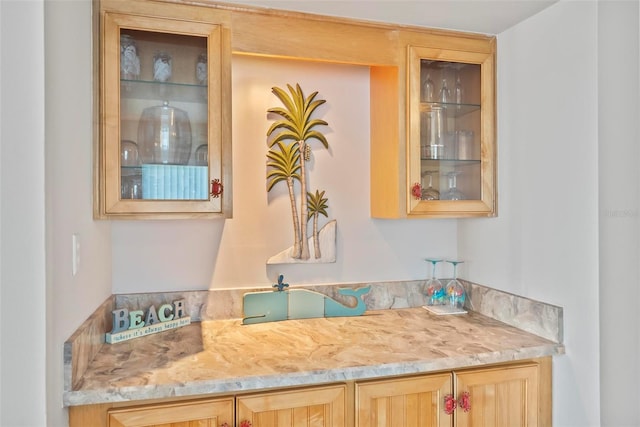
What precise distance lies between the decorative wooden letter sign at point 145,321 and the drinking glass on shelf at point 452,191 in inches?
49.7

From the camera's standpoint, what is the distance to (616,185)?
4.94ft

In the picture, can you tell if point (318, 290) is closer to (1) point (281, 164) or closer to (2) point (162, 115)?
(1) point (281, 164)

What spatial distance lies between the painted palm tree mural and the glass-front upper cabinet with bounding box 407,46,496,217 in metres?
0.52

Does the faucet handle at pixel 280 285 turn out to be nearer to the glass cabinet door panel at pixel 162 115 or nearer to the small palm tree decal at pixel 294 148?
the small palm tree decal at pixel 294 148

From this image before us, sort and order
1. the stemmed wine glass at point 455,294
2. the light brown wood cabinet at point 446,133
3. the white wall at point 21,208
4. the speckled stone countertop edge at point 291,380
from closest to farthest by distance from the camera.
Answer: the white wall at point 21,208 → the speckled stone countertop edge at point 291,380 → the light brown wood cabinet at point 446,133 → the stemmed wine glass at point 455,294

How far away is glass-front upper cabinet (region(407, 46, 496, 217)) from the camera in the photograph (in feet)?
6.51

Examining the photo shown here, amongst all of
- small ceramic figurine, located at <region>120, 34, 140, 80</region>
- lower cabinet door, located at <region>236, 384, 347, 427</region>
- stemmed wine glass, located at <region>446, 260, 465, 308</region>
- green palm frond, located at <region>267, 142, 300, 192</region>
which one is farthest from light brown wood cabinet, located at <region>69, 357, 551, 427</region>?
small ceramic figurine, located at <region>120, 34, 140, 80</region>

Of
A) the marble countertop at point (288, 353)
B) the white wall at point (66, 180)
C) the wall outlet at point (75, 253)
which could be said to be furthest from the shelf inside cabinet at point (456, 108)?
the wall outlet at point (75, 253)

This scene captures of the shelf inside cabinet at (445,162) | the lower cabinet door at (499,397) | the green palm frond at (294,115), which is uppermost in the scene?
the green palm frond at (294,115)

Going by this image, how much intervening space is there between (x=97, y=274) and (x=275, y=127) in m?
0.98

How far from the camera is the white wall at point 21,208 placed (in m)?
1.09

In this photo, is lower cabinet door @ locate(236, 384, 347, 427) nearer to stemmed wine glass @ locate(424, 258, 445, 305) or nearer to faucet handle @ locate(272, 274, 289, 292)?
faucet handle @ locate(272, 274, 289, 292)

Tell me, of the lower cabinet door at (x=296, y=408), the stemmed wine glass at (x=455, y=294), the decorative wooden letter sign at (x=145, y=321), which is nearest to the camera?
the lower cabinet door at (x=296, y=408)

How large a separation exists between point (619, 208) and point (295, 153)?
4.28ft
